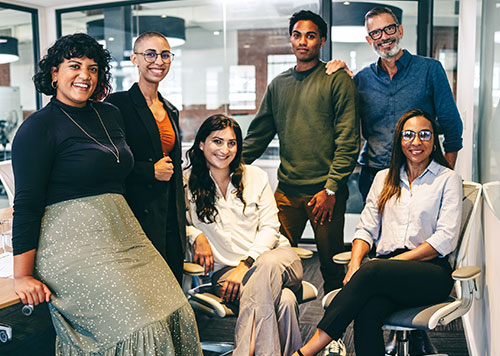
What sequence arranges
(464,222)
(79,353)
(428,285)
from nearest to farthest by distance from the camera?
1. (79,353)
2. (428,285)
3. (464,222)

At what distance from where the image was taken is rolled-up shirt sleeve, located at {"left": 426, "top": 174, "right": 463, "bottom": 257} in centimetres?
246

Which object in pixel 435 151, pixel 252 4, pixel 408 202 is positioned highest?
pixel 252 4

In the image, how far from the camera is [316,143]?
9.66ft

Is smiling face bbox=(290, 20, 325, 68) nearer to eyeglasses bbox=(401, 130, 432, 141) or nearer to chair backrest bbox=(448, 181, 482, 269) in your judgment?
eyeglasses bbox=(401, 130, 432, 141)

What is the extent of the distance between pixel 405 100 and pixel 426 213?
2.09 feet

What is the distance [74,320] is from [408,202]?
61.5 inches

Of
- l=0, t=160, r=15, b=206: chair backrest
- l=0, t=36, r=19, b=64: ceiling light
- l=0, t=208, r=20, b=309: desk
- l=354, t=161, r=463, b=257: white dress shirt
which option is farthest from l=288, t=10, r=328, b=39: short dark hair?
l=0, t=36, r=19, b=64: ceiling light

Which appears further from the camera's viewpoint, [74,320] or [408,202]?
[408,202]

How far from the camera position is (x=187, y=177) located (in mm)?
2852

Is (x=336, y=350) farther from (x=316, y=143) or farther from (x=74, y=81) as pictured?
(x=74, y=81)

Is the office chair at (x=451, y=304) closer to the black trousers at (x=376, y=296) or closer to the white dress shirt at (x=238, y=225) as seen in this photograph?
the black trousers at (x=376, y=296)

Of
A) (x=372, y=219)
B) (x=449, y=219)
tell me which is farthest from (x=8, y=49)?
(x=449, y=219)

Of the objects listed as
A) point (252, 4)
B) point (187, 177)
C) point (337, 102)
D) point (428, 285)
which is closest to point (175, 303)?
point (187, 177)

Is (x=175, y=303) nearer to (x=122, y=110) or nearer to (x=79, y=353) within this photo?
(x=79, y=353)
